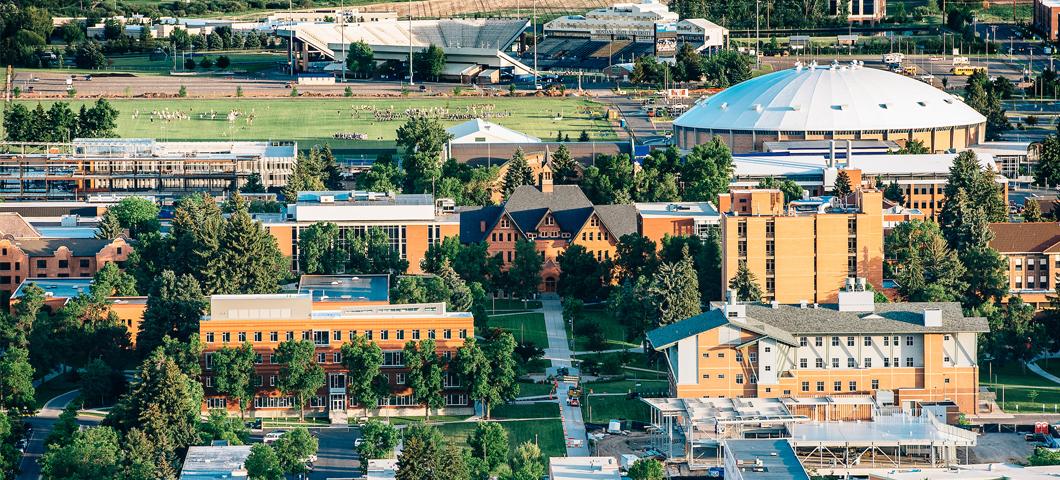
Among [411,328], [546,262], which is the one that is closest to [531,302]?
[546,262]

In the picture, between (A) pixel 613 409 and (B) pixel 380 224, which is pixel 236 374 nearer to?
(A) pixel 613 409

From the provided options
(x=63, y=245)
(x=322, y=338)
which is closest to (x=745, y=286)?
(x=322, y=338)

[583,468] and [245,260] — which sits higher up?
[245,260]

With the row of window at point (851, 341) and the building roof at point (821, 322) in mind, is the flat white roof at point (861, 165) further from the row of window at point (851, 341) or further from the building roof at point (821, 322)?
the row of window at point (851, 341)

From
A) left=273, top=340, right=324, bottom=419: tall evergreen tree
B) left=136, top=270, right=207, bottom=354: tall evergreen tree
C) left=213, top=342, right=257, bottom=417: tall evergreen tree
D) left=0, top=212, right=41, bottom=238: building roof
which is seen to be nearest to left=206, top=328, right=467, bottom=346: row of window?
left=213, top=342, right=257, bottom=417: tall evergreen tree

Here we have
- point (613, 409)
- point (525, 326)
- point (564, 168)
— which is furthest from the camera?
point (564, 168)

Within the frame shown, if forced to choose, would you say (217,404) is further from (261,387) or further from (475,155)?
(475,155)

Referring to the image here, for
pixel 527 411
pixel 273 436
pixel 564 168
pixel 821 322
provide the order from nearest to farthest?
1. pixel 273 436
2. pixel 821 322
3. pixel 527 411
4. pixel 564 168
